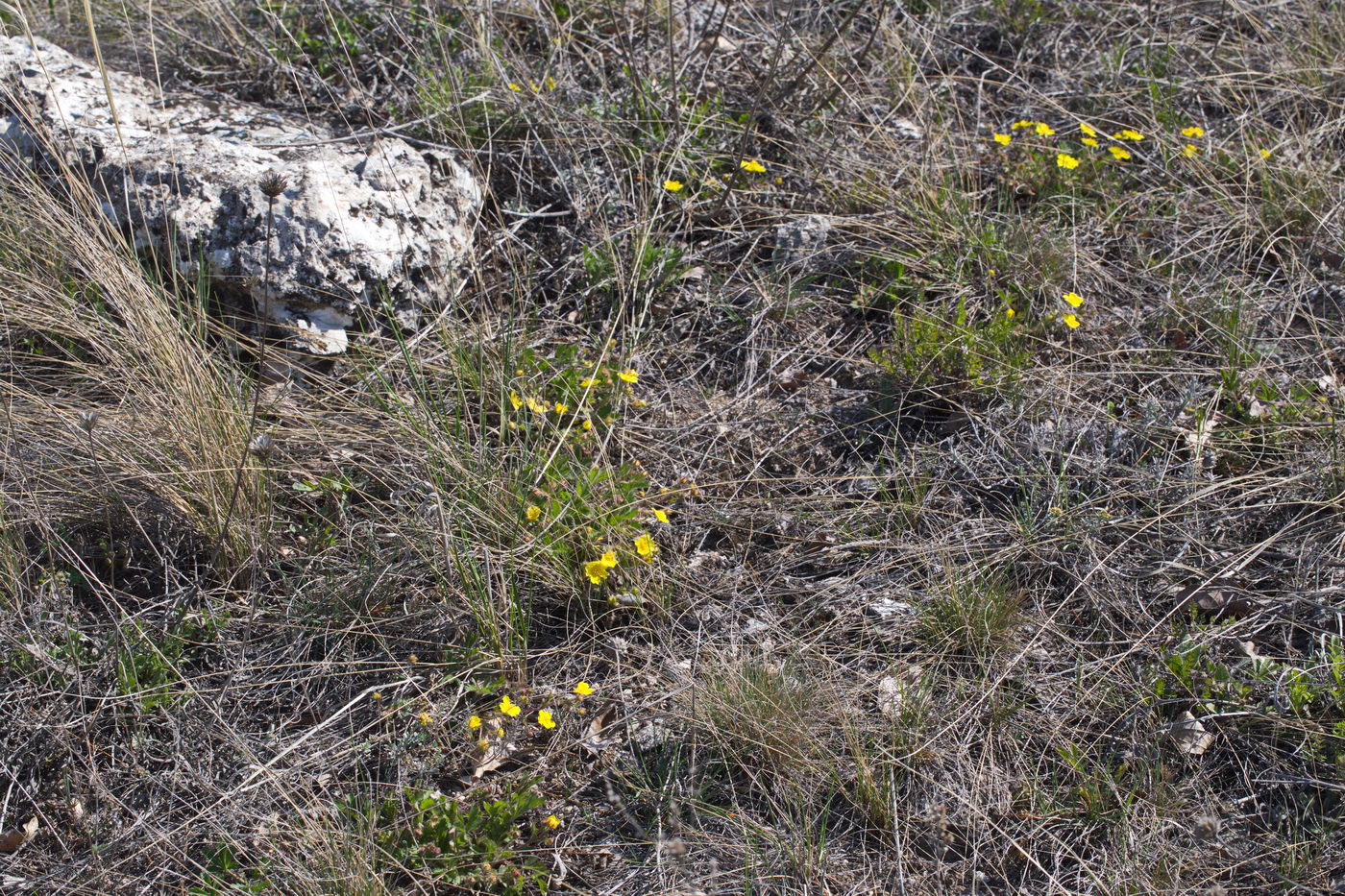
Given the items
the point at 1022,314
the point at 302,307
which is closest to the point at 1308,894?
the point at 1022,314

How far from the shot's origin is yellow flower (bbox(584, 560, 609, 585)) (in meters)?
2.61

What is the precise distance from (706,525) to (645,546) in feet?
1.06

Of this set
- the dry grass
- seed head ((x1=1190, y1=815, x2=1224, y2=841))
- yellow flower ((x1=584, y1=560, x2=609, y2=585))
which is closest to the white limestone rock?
the dry grass

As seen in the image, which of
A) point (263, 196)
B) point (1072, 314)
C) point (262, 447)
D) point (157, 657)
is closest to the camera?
point (157, 657)

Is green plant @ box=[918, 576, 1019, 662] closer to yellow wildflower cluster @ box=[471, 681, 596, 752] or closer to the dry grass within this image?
the dry grass

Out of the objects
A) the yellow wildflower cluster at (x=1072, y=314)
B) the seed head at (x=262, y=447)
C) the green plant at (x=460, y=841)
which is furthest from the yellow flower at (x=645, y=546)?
the yellow wildflower cluster at (x=1072, y=314)

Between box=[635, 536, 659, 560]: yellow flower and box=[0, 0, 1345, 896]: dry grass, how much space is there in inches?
1.9

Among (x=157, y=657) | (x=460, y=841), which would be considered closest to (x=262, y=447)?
(x=157, y=657)

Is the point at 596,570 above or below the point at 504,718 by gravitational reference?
above

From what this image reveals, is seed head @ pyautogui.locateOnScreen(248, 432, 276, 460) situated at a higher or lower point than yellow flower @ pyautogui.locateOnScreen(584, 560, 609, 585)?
higher

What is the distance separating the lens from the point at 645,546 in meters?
2.69

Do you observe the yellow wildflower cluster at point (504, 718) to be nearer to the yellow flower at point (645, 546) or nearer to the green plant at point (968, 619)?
the yellow flower at point (645, 546)

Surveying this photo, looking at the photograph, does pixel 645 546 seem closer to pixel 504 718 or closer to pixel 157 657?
pixel 504 718

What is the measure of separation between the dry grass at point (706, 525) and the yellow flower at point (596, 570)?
0.07 meters
